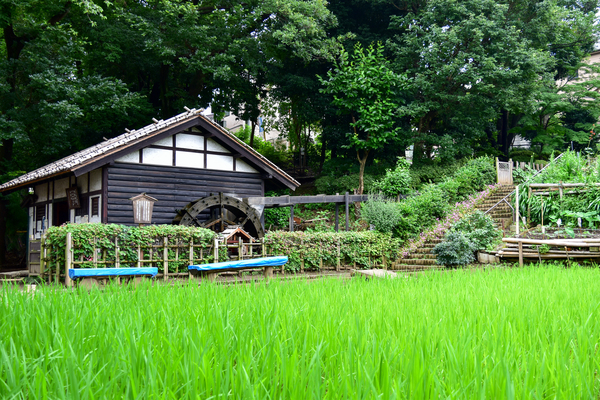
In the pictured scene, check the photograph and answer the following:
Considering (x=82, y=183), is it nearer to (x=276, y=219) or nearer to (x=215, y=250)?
(x=215, y=250)

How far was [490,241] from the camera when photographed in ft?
47.5

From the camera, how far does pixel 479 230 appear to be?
1432cm

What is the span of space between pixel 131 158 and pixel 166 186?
4.97ft

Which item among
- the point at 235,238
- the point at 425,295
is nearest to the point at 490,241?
the point at 235,238

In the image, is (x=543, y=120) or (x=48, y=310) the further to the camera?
(x=543, y=120)

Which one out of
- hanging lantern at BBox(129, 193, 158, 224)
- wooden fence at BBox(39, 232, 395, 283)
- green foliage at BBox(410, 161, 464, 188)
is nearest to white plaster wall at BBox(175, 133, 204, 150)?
hanging lantern at BBox(129, 193, 158, 224)

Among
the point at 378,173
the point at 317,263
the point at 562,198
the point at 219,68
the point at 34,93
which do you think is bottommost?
the point at 317,263

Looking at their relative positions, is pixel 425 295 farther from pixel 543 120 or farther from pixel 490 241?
pixel 543 120

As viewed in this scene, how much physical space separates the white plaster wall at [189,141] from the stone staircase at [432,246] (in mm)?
8079

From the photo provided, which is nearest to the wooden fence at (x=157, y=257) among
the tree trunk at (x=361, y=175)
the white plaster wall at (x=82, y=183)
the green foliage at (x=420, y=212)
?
the green foliage at (x=420, y=212)

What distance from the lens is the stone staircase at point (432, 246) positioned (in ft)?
47.9

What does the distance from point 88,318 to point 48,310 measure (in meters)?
0.38

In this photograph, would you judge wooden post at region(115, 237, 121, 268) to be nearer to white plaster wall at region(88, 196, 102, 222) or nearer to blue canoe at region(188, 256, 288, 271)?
blue canoe at region(188, 256, 288, 271)

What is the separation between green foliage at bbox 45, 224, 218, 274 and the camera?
1020 centimetres
